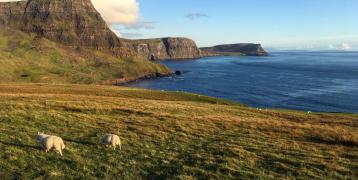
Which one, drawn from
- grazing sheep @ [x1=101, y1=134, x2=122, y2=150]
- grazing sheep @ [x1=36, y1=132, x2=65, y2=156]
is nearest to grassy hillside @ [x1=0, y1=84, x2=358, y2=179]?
grazing sheep @ [x1=36, y1=132, x2=65, y2=156]

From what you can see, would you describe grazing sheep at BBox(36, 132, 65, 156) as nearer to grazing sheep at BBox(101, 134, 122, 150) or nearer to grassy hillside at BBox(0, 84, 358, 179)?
grassy hillside at BBox(0, 84, 358, 179)

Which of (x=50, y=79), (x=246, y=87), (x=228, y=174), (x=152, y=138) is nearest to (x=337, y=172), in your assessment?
(x=228, y=174)

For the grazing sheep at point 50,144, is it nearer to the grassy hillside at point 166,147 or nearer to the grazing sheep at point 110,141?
the grassy hillside at point 166,147

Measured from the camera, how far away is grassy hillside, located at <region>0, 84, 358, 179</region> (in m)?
19.7

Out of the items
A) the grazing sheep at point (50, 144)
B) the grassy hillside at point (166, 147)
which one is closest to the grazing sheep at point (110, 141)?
the grassy hillside at point (166, 147)

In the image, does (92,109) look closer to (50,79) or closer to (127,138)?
(127,138)

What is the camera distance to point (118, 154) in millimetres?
22359

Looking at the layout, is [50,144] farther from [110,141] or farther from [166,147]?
[166,147]

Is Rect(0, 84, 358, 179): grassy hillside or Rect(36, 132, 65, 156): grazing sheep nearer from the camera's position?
Rect(0, 84, 358, 179): grassy hillside

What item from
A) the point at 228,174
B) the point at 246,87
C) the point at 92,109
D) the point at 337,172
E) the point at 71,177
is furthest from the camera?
the point at 246,87

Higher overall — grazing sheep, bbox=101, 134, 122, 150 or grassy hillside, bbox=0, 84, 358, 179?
grazing sheep, bbox=101, 134, 122, 150

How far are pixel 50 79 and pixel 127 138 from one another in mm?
180285

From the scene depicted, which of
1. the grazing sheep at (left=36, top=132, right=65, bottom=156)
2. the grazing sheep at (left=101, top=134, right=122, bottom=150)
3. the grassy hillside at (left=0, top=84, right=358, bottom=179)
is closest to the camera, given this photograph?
the grassy hillside at (left=0, top=84, right=358, bottom=179)

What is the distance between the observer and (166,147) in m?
24.8
